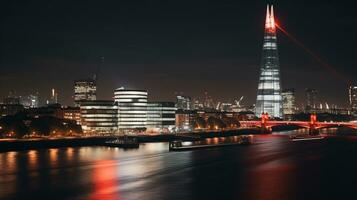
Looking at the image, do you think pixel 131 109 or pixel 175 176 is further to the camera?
pixel 131 109

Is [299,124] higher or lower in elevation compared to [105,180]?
higher

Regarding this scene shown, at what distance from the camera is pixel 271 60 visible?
117625mm

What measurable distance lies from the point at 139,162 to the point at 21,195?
539 inches

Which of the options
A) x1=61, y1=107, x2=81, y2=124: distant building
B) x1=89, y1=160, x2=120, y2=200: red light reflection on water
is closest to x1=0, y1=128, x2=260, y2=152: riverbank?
x1=89, y1=160, x2=120, y2=200: red light reflection on water

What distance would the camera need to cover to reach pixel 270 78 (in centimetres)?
11731

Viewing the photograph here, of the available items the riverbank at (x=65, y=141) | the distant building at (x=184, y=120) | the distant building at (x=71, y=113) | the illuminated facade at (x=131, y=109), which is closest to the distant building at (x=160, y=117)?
the illuminated facade at (x=131, y=109)

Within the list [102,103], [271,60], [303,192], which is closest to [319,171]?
[303,192]

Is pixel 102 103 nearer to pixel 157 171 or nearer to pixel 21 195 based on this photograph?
pixel 157 171

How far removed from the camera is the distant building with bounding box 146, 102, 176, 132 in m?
77.9

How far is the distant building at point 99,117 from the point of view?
72.1m

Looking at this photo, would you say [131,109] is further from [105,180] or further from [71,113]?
[105,180]

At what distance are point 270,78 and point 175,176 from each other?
3504 inches

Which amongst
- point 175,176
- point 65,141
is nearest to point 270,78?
point 65,141

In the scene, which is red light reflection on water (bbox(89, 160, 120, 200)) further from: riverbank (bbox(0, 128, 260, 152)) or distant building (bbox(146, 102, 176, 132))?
distant building (bbox(146, 102, 176, 132))
